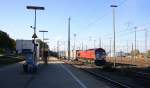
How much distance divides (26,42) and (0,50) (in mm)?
88168

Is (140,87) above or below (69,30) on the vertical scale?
below

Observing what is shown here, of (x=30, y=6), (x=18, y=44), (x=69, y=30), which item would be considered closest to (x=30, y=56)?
(x=30, y=6)

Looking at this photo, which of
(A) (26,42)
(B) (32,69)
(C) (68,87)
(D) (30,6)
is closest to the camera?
(C) (68,87)

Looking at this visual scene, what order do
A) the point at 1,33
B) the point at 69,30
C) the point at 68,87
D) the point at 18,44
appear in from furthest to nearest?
the point at 1,33 → the point at 69,30 → the point at 18,44 → the point at 68,87

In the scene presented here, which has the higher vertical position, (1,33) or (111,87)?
(1,33)

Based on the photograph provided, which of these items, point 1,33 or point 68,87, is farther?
point 1,33

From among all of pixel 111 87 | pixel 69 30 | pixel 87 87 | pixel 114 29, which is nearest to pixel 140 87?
pixel 111 87

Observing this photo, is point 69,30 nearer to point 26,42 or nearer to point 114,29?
point 26,42

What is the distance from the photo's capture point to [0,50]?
148m

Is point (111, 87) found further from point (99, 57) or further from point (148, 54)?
A: point (148, 54)

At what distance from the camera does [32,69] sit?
37594 millimetres

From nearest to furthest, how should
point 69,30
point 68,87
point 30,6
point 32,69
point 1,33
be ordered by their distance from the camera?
point 68,87
point 32,69
point 30,6
point 69,30
point 1,33

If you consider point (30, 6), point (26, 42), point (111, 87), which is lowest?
point (111, 87)

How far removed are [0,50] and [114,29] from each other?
10519 centimetres
